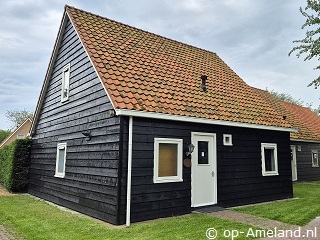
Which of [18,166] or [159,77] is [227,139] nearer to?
[159,77]

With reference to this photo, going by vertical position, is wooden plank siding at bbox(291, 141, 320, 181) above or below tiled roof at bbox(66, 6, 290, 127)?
below

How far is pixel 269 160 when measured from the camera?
9680 mm

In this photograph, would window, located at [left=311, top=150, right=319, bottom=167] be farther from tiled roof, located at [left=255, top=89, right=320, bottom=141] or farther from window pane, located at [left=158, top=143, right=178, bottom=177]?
window pane, located at [left=158, top=143, right=178, bottom=177]

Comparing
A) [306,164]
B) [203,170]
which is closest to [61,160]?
[203,170]

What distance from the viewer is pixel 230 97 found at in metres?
9.71

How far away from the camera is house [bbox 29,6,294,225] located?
6.40m

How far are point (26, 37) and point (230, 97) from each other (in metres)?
13.5

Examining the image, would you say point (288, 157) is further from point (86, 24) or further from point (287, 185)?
point (86, 24)

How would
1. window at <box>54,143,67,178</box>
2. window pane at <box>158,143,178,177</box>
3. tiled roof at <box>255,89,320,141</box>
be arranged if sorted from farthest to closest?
tiled roof at <box>255,89,320,141</box> < window at <box>54,143,67,178</box> < window pane at <box>158,143,178,177</box>

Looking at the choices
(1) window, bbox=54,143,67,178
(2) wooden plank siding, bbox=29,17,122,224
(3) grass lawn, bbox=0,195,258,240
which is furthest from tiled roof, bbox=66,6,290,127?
(1) window, bbox=54,143,67,178

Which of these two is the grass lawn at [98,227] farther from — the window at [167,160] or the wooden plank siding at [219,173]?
the window at [167,160]

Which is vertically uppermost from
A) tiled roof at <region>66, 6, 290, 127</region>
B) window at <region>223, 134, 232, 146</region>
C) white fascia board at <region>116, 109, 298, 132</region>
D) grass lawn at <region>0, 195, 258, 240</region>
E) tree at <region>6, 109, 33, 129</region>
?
tree at <region>6, 109, 33, 129</region>

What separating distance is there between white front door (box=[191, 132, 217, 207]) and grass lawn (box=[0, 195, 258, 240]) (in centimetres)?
83

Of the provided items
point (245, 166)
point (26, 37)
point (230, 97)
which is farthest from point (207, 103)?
point (26, 37)
